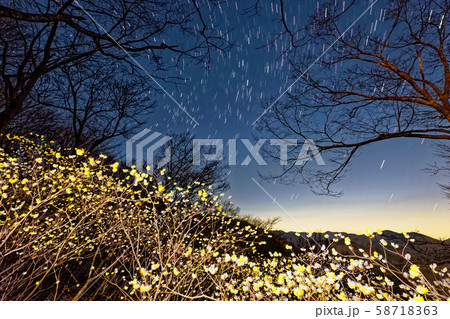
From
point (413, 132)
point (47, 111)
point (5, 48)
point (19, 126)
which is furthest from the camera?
point (47, 111)

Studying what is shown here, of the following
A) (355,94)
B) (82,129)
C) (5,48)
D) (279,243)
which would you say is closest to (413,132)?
(355,94)

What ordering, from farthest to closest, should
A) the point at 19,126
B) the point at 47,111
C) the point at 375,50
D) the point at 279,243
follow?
the point at 279,243
the point at 47,111
the point at 19,126
the point at 375,50

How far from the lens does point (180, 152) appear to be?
1758cm

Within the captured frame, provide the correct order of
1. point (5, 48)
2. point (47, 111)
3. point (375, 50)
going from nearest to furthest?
point (375, 50)
point (5, 48)
point (47, 111)
